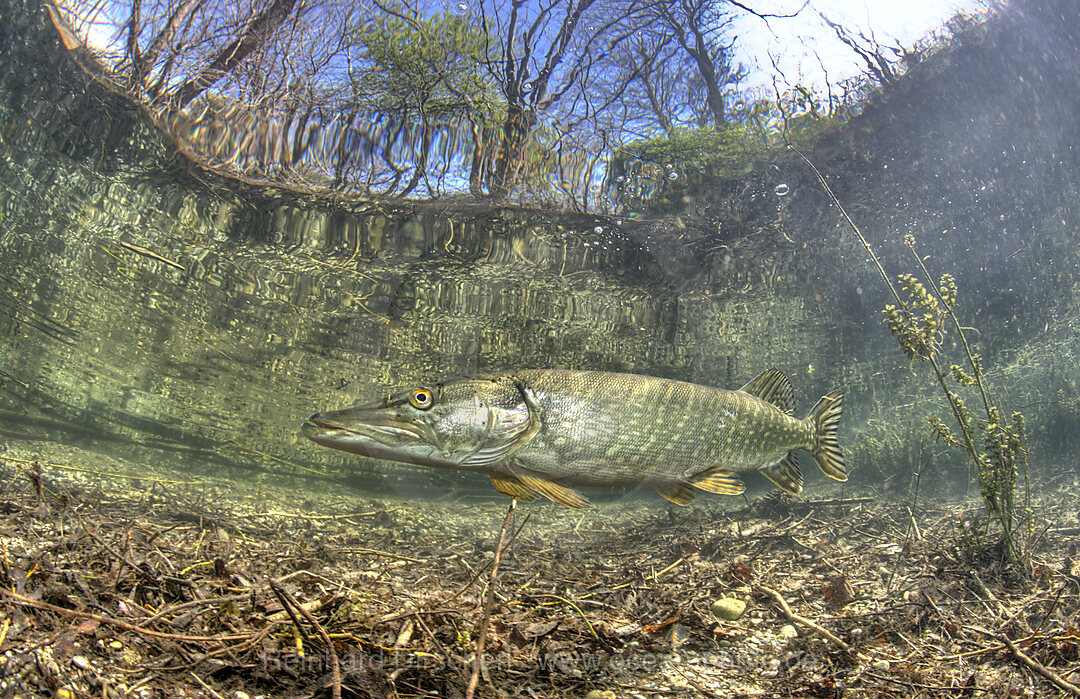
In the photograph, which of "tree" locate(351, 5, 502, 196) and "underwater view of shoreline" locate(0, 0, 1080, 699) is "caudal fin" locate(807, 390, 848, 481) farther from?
"tree" locate(351, 5, 502, 196)

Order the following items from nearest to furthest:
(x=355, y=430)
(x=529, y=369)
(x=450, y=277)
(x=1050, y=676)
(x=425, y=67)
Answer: (x=1050, y=676) < (x=355, y=430) < (x=529, y=369) < (x=425, y=67) < (x=450, y=277)

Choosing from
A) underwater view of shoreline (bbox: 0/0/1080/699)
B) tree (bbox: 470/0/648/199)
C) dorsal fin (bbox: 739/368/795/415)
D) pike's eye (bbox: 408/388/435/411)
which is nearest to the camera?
underwater view of shoreline (bbox: 0/0/1080/699)

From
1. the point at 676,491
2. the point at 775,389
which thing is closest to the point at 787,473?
the point at 775,389

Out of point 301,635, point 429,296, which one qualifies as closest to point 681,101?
point 429,296

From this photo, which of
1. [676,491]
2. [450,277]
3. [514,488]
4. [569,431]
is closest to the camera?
[514,488]

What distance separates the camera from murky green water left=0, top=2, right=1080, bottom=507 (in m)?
9.26

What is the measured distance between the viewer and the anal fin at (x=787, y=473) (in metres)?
3.83

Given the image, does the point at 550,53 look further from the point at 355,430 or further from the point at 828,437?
the point at 355,430

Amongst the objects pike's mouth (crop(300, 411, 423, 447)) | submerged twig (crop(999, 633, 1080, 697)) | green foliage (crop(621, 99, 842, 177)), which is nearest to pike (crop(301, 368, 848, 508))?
pike's mouth (crop(300, 411, 423, 447))

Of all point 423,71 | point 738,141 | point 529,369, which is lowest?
point 529,369

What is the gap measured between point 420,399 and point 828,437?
3652 millimetres

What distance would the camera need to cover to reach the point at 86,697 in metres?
1.06

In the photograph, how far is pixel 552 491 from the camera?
2.68 metres

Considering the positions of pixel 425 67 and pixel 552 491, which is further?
pixel 425 67
